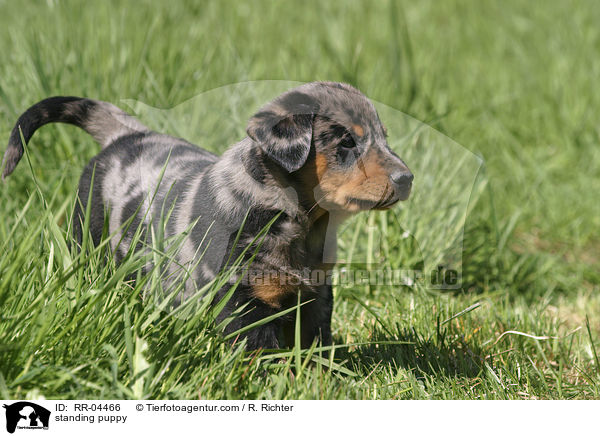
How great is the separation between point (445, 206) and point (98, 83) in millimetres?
2208

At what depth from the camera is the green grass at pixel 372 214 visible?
2.34 metres

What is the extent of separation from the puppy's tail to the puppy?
315 mm

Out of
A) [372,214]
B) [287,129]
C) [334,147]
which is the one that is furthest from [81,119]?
[372,214]

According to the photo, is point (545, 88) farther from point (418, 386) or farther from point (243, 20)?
point (418, 386)

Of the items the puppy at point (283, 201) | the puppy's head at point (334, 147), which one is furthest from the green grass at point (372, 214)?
the puppy's head at point (334, 147)

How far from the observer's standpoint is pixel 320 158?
2.70 metres

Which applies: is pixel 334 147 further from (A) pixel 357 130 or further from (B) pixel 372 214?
(B) pixel 372 214

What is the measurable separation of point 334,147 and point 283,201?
0.96 ft

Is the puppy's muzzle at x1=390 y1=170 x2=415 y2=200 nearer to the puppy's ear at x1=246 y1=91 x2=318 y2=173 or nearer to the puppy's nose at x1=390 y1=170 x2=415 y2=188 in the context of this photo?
the puppy's nose at x1=390 y1=170 x2=415 y2=188

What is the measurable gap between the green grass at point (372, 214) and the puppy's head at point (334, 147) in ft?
1.80

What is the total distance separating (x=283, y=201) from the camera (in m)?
2.70

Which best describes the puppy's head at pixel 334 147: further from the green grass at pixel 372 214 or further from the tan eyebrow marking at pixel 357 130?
the green grass at pixel 372 214

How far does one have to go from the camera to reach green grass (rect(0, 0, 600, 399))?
2.34 m
